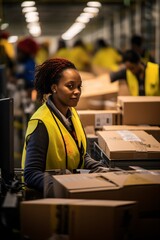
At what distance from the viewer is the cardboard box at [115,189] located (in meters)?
3.66

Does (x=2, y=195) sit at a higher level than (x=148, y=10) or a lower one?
lower

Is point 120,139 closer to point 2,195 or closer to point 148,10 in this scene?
point 2,195

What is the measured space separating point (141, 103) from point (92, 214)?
3.25 m

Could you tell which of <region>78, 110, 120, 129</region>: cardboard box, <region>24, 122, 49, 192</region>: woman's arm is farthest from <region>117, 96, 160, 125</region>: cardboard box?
<region>24, 122, 49, 192</region>: woman's arm

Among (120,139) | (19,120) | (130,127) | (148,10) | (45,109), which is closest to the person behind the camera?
(45,109)

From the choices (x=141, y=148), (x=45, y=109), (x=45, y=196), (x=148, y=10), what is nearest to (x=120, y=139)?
(x=141, y=148)

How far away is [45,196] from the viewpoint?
390 centimetres

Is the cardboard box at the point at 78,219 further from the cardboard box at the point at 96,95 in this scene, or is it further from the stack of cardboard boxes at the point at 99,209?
the cardboard box at the point at 96,95

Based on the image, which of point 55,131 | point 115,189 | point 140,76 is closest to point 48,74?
point 55,131

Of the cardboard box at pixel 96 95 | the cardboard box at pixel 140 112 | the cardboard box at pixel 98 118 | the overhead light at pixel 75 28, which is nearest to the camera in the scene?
the cardboard box at pixel 140 112

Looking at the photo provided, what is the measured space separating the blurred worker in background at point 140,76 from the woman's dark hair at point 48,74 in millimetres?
3114

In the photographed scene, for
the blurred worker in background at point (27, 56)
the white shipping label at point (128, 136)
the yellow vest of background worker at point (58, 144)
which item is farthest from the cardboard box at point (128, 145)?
the blurred worker in background at point (27, 56)

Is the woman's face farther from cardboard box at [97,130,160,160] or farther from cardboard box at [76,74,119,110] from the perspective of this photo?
cardboard box at [76,74,119,110]

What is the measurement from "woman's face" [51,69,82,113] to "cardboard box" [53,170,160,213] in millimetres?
1029
